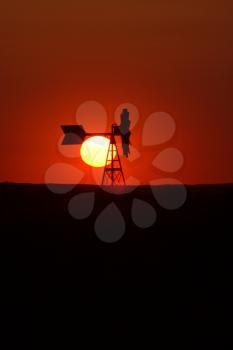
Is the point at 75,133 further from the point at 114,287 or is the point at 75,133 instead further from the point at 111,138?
the point at 114,287

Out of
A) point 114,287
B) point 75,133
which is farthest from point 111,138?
point 114,287

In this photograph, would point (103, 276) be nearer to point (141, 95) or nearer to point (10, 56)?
point (141, 95)

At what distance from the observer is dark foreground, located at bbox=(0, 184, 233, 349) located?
87 cm

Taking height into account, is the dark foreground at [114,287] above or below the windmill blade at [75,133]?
below

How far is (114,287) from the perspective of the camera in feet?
2.87

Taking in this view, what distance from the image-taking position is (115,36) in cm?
207

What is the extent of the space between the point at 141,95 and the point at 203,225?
131 cm

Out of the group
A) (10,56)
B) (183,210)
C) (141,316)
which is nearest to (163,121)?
(10,56)

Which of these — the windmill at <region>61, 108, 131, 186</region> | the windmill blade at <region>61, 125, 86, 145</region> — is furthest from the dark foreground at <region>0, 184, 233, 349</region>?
the windmill blade at <region>61, 125, 86, 145</region>

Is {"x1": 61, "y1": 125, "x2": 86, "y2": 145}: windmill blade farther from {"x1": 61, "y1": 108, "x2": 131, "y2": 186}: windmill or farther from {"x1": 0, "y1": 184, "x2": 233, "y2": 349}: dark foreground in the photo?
{"x1": 0, "y1": 184, "x2": 233, "y2": 349}: dark foreground

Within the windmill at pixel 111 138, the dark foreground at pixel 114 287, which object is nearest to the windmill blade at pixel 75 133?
the windmill at pixel 111 138

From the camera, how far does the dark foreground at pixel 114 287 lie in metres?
0.87

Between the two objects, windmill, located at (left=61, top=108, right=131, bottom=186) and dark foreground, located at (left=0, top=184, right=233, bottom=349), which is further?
windmill, located at (left=61, top=108, right=131, bottom=186)

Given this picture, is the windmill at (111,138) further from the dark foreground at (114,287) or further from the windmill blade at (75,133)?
the dark foreground at (114,287)
